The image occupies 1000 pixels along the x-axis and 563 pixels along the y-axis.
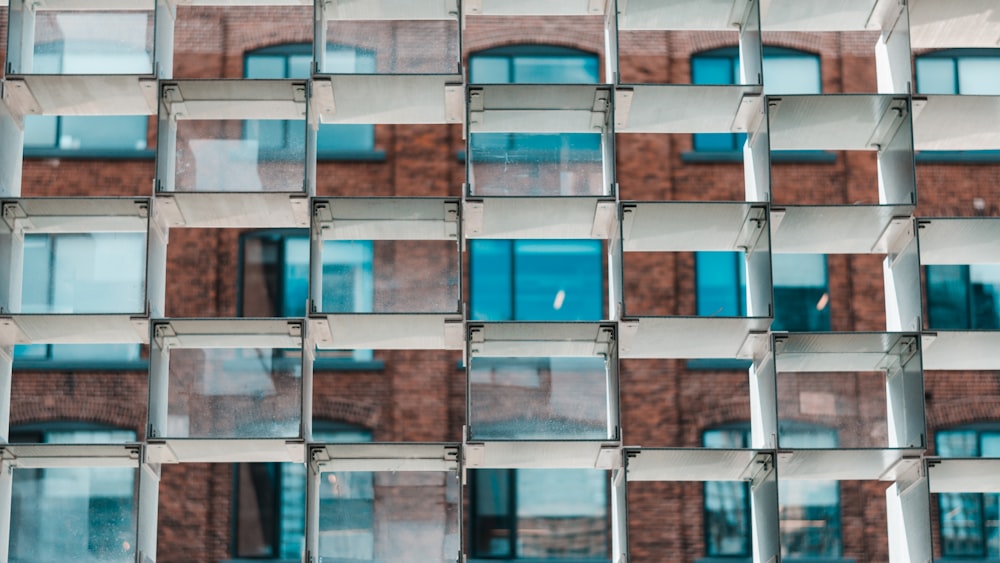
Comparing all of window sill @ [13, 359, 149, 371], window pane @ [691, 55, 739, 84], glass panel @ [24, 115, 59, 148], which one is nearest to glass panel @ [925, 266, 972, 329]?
window pane @ [691, 55, 739, 84]

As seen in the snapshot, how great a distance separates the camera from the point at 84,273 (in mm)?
15367

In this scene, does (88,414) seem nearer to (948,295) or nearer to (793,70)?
(793,70)

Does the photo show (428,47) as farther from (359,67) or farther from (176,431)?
(176,431)

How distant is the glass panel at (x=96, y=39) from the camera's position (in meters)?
16.1

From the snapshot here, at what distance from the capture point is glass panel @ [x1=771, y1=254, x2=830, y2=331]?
80.2ft

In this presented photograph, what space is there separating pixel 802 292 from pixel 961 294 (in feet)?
6.93

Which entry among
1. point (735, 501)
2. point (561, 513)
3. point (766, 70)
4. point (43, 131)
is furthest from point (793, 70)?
point (43, 131)

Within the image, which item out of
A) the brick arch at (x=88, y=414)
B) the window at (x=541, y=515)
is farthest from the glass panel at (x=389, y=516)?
the brick arch at (x=88, y=414)

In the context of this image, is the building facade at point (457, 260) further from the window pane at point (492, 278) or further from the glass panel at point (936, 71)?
the glass panel at point (936, 71)

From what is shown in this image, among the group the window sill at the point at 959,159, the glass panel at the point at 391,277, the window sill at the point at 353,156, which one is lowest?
the glass panel at the point at 391,277

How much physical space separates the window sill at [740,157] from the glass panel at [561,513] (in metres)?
4.49

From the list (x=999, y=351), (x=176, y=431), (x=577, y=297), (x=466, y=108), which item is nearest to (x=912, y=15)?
(x=999, y=351)

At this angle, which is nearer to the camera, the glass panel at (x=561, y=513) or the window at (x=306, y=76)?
the glass panel at (x=561, y=513)

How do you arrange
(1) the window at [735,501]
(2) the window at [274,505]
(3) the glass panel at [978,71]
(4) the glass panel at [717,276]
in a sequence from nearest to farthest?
(1) the window at [735,501] → (2) the window at [274,505] → (4) the glass panel at [717,276] → (3) the glass panel at [978,71]
